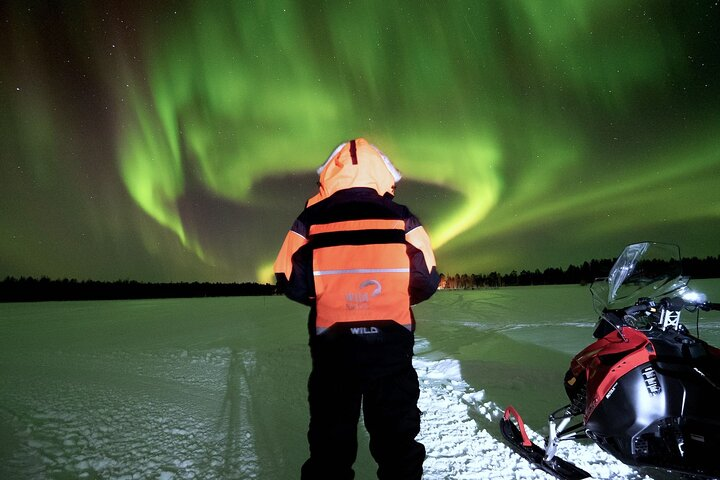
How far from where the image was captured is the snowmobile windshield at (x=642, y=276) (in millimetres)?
2699

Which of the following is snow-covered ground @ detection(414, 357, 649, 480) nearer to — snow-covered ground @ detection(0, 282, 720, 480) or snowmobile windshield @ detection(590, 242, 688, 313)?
snow-covered ground @ detection(0, 282, 720, 480)

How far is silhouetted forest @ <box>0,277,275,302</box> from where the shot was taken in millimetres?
49312

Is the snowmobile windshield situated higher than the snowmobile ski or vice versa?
the snowmobile windshield

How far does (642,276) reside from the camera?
9.29 feet

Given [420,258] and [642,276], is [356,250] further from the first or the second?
[642,276]

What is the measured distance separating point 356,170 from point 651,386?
214cm

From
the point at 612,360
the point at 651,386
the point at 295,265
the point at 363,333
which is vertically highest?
the point at 295,265

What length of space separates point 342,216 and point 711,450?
7.96ft

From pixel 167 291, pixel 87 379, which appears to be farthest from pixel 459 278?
pixel 87 379

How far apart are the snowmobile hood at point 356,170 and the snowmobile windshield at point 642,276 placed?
6.52ft

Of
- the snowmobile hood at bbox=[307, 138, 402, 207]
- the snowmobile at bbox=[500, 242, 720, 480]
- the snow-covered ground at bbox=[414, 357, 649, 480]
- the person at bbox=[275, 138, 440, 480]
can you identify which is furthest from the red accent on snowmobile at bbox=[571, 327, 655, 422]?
the snowmobile hood at bbox=[307, 138, 402, 207]

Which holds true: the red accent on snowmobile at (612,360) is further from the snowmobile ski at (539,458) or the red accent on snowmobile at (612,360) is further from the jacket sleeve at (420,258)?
the jacket sleeve at (420,258)

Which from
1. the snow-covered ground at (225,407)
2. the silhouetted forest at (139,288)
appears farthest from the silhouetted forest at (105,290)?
the snow-covered ground at (225,407)

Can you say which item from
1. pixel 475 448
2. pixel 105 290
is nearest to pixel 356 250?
pixel 475 448
